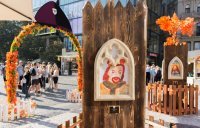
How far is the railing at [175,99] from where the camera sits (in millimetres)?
10664

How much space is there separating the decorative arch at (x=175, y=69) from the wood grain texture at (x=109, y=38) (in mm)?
6345

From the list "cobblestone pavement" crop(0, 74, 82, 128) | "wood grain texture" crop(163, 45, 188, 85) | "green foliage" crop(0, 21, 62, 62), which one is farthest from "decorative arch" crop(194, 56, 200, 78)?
"green foliage" crop(0, 21, 62, 62)

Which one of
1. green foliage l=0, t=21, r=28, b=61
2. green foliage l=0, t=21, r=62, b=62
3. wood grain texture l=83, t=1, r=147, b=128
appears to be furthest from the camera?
green foliage l=0, t=21, r=28, b=61

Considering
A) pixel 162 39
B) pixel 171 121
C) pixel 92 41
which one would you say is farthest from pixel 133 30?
pixel 162 39

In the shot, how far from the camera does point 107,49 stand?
15.3 feet

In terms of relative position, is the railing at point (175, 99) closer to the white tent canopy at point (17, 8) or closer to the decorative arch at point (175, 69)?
the decorative arch at point (175, 69)

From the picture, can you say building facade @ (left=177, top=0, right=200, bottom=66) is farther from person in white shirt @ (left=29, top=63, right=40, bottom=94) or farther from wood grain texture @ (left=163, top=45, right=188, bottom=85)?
wood grain texture @ (left=163, top=45, right=188, bottom=85)

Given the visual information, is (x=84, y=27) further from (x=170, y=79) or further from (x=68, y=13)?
(x=68, y=13)

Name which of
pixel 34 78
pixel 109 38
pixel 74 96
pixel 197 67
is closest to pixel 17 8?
pixel 109 38

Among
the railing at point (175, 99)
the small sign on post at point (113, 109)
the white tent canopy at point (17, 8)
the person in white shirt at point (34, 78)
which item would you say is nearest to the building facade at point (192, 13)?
the person in white shirt at point (34, 78)

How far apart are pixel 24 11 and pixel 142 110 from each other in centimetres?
226

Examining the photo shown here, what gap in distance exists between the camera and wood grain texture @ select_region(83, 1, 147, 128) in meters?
4.66

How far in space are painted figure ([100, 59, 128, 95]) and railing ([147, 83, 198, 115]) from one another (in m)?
6.19

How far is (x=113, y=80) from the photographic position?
471 cm
